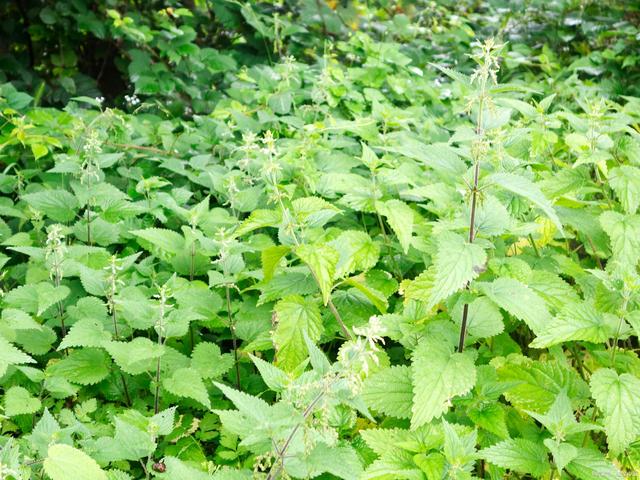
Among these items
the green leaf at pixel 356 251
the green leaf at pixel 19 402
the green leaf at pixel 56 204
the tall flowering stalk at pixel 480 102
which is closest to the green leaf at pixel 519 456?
the tall flowering stalk at pixel 480 102

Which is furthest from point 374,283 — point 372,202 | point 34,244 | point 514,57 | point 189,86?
point 514,57

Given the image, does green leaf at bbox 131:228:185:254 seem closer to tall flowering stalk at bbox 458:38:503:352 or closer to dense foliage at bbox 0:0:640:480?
dense foliage at bbox 0:0:640:480

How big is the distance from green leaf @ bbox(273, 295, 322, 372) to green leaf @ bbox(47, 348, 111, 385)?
708 millimetres

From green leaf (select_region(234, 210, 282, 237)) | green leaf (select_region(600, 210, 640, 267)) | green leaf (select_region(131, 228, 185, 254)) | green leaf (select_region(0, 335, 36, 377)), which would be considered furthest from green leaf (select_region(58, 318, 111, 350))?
green leaf (select_region(600, 210, 640, 267))

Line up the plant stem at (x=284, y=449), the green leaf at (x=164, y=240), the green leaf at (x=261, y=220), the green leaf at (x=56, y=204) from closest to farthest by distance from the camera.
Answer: the plant stem at (x=284, y=449)
the green leaf at (x=261, y=220)
the green leaf at (x=164, y=240)
the green leaf at (x=56, y=204)

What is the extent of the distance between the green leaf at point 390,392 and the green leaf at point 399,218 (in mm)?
491

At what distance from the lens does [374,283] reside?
2635mm

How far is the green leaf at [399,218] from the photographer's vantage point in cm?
239

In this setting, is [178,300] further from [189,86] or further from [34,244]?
[189,86]

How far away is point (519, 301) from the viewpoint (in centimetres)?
189

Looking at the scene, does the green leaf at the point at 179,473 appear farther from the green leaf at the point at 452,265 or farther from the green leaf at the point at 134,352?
the green leaf at the point at 452,265

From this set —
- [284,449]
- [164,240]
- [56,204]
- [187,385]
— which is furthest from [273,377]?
[56,204]

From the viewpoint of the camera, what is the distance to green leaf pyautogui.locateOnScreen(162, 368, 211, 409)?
2135 millimetres

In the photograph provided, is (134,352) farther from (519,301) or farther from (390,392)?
(519,301)
